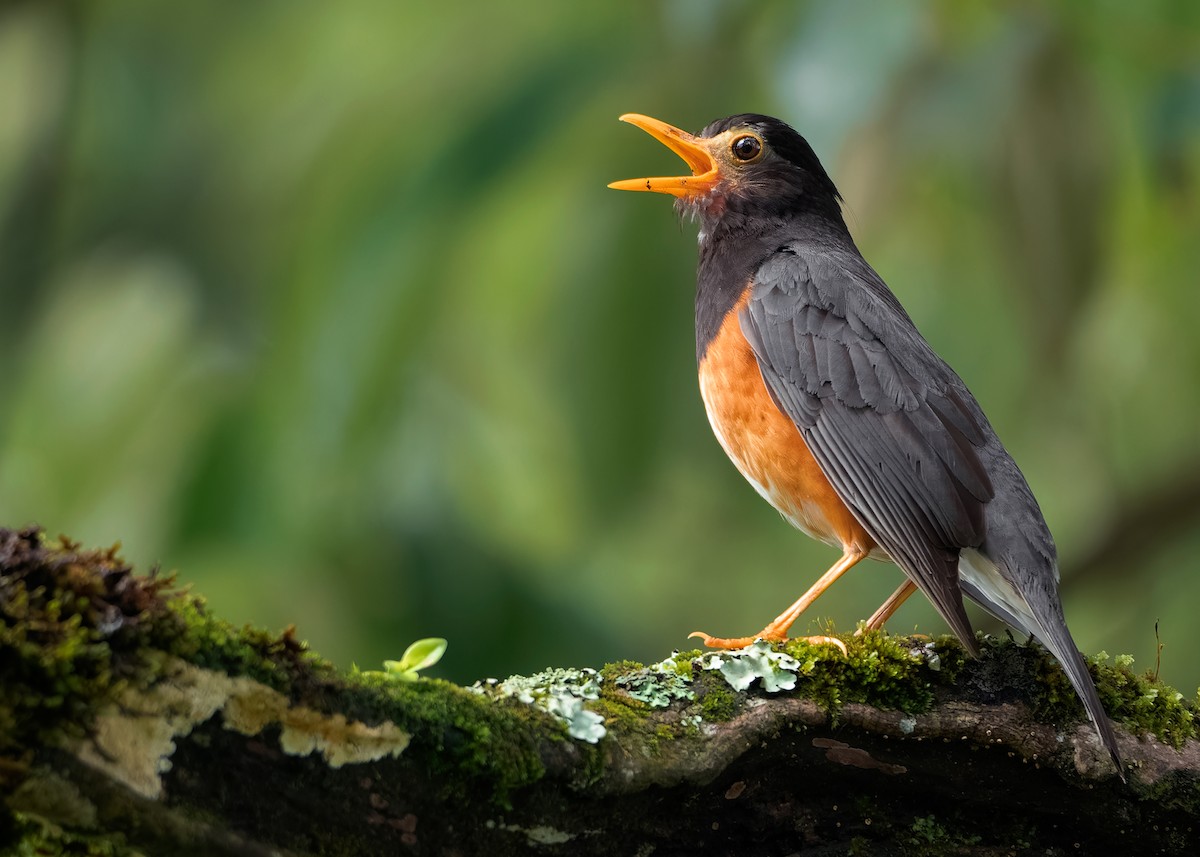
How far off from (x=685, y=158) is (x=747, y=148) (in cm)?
28

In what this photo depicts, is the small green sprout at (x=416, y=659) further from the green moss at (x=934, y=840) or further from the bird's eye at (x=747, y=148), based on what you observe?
the bird's eye at (x=747, y=148)

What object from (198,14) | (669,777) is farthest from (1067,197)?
(198,14)

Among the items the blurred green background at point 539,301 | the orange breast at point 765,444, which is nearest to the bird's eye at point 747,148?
the blurred green background at point 539,301

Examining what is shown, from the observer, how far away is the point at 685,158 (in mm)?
5820

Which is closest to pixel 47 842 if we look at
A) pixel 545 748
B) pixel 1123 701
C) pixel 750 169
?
pixel 545 748

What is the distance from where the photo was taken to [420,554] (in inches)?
249

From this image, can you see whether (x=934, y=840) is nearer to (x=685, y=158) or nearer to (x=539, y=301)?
(x=685, y=158)

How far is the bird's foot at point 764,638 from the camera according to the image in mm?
3632

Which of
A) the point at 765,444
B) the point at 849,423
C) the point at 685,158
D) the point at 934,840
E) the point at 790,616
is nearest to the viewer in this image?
the point at 934,840

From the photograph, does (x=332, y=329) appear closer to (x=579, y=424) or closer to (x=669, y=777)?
(x=579, y=424)

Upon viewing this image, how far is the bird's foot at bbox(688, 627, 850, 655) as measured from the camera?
363cm

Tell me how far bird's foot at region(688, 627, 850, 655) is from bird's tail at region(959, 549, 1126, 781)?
0.63m

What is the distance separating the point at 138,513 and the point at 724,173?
10.5 ft

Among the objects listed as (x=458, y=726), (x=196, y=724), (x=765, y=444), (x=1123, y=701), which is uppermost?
(x=765, y=444)
